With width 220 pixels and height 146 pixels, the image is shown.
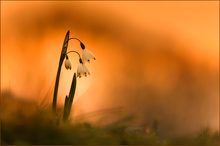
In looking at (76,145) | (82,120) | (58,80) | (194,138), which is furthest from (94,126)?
(58,80)

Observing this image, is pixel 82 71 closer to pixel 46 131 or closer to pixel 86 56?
pixel 86 56

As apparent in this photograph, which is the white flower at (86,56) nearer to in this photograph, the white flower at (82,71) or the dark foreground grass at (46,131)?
the white flower at (82,71)

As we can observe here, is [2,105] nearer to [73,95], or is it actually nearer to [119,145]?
[119,145]

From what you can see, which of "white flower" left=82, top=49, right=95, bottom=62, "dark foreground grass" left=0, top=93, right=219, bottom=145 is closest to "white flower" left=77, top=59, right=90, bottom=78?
"white flower" left=82, top=49, right=95, bottom=62

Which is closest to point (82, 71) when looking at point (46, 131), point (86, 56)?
point (86, 56)

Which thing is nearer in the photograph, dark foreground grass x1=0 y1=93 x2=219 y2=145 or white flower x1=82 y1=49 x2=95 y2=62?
dark foreground grass x1=0 y1=93 x2=219 y2=145

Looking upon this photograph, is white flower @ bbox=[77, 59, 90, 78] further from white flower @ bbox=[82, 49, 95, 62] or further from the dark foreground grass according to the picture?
the dark foreground grass

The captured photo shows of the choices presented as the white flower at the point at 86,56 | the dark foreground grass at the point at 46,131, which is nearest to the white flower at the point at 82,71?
the white flower at the point at 86,56

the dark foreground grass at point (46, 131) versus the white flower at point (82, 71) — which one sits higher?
the white flower at point (82, 71)

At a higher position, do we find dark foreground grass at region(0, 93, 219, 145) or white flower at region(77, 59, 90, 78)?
white flower at region(77, 59, 90, 78)
